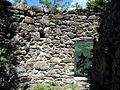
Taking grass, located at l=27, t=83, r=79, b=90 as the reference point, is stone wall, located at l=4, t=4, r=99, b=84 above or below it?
above

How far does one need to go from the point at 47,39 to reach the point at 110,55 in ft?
15.5

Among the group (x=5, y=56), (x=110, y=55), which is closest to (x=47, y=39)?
(x=5, y=56)

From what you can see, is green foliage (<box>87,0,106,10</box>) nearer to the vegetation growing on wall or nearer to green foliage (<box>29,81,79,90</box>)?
the vegetation growing on wall

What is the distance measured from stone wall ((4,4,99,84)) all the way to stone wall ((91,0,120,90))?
3.31 meters

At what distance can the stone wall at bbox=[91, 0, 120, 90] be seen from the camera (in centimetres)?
430

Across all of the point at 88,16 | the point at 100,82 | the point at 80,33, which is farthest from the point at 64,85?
the point at 100,82

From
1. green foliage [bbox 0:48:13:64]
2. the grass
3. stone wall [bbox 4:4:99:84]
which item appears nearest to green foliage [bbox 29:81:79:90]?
the grass

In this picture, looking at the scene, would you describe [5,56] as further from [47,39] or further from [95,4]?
[95,4]

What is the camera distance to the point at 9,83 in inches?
279

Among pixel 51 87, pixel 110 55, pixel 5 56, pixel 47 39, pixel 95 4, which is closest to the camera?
pixel 110 55

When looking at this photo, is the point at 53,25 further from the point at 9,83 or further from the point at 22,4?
the point at 9,83

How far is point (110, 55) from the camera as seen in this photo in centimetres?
474

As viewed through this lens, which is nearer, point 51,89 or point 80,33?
point 51,89

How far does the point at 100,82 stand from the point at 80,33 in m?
4.53
